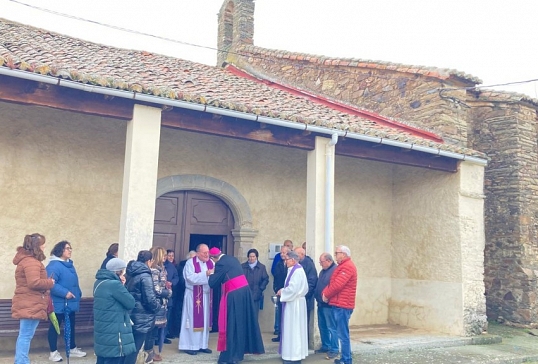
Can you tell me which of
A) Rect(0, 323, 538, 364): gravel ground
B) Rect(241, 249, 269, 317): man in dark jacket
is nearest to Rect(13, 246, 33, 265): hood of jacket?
Rect(0, 323, 538, 364): gravel ground

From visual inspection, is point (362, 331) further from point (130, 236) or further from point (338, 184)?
point (130, 236)

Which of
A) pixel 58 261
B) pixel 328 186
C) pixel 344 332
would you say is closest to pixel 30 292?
pixel 58 261

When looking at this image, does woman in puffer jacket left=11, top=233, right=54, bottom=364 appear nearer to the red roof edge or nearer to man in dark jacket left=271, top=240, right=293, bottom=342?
man in dark jacket left=271, top=240, right=293, bottom=342

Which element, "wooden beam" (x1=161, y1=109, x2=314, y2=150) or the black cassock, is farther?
"wooden beam" (x1=161, y1=109, x2=314, y2=150)

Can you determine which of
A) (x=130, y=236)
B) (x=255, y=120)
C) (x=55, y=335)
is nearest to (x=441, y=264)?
(x=255, y=120)

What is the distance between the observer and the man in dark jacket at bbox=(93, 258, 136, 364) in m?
4.50

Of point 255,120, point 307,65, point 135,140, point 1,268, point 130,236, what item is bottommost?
point 1,268

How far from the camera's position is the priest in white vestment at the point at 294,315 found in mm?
6203

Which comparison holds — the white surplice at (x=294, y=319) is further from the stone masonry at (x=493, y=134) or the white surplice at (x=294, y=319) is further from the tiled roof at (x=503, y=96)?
the tiled roof at (x=503, y=96)

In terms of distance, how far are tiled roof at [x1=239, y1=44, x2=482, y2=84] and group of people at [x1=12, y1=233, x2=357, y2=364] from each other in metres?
4.98

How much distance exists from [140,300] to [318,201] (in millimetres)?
3176

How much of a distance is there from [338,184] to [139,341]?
17.3ft

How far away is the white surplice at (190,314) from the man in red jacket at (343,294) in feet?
5.33

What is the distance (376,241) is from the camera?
9734 millimetres
